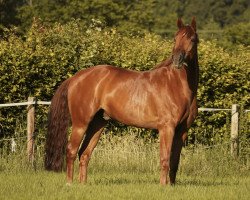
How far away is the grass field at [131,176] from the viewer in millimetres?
9578

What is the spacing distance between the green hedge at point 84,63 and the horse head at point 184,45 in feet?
16.8

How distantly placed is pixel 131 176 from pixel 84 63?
3671 mm

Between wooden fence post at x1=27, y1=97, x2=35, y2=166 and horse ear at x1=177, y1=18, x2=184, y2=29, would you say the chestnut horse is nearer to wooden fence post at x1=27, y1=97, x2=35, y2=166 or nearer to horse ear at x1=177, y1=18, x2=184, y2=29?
horse ear at x1=177, y1=18, x2=184, y2=29

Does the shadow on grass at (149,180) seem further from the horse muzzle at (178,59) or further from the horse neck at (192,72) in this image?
the horse muzzle at (178,59)

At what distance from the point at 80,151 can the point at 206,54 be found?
576cm

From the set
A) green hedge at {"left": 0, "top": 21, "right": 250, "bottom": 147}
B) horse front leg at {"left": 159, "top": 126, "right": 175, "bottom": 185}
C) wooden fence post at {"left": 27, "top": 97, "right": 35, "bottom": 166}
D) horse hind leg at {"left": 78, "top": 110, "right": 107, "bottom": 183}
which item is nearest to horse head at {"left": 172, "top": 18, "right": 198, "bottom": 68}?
horse front leg at {"left": 159, "top": 126, "right": 175, "bottom": 185}

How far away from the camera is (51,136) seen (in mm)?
11477

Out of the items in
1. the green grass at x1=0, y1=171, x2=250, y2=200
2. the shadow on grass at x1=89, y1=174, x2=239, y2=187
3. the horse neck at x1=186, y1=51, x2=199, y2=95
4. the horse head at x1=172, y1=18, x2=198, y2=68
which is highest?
the horse head at x1=172, y1=18, x2=198, y2=68

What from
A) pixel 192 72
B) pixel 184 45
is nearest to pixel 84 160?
pixel 192 72

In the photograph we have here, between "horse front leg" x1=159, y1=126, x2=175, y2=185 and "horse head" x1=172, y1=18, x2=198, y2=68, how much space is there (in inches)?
42.0

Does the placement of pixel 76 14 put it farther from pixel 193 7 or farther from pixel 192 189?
pixel 193 7

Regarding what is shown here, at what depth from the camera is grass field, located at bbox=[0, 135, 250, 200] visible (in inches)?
377

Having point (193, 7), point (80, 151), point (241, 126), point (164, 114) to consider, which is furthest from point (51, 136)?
point (193, 7)

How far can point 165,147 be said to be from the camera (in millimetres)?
10484
